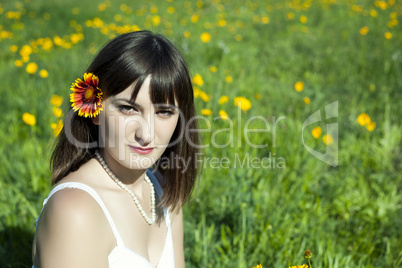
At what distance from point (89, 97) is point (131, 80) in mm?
169

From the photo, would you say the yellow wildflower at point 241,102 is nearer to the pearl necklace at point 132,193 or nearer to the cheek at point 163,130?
the pearl necklace at point 132,193

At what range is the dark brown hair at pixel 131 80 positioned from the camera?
1.22 m

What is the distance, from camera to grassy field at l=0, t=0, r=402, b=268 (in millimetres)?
1966

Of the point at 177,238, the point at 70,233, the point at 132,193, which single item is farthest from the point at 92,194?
the point at 177,238

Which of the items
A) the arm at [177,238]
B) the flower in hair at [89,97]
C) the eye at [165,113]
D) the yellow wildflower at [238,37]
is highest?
the yellow wildflower at [238,37]

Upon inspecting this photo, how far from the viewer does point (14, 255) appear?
188 cm

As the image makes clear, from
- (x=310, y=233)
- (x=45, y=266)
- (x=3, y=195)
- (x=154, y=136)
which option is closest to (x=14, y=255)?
(x=3, y=195)

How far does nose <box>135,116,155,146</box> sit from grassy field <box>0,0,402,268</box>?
51cm

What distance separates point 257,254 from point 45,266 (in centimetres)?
108

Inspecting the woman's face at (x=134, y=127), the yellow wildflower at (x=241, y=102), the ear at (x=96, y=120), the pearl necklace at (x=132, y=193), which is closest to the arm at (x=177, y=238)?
the pearl necklace at (x=132, y=193)

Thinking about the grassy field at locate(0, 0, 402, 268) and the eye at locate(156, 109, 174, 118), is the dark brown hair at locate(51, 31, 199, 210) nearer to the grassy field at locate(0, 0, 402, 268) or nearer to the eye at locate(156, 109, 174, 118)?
the eye at locate(156, 109, 174, 118)

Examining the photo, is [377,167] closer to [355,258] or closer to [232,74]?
[355,258]

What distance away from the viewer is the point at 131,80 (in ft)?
3.97

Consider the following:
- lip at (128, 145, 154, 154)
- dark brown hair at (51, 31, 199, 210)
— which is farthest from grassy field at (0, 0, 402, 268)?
lip at (128, 145, 154, 154)
